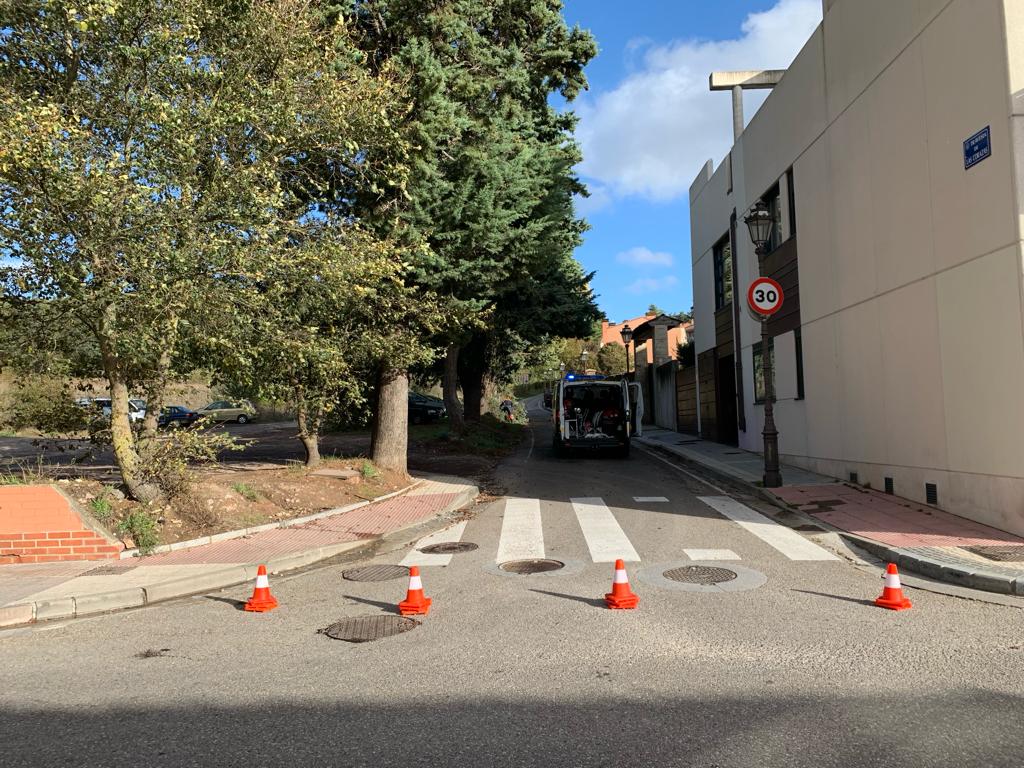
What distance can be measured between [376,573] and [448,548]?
1.35m

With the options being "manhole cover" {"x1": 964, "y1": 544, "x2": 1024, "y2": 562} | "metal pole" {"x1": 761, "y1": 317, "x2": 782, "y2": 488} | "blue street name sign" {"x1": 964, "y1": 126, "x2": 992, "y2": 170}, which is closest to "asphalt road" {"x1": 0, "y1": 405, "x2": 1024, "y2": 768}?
"manhole cover" {"x1": 964, "y1": 544, "x2": 1024, "y2": 562}

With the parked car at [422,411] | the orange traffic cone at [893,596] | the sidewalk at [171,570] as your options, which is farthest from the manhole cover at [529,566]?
the parked car at [422,411]

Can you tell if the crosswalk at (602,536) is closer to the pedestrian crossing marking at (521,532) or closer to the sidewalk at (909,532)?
the pedestrian crossing marking at (521,532)

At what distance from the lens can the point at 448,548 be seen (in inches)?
343

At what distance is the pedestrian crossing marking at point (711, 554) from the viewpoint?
7.76m

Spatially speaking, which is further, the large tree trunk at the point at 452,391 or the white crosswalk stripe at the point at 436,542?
the large tree trunk at the point at 452,391

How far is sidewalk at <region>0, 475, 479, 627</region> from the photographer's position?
6.32 meters

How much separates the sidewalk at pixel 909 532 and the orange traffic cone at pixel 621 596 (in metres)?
3.26

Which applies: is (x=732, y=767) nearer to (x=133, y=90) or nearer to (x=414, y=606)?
(x=414, y=606)

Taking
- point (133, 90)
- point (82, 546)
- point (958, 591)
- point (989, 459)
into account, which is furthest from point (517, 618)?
point (133, 90)

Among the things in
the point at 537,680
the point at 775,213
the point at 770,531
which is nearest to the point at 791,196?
the point at 775,213

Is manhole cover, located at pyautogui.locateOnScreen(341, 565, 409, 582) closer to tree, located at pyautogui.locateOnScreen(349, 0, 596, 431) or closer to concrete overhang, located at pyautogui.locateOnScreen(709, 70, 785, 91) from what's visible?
tree, located at pyautogui.locateOnScreen(349, 0, 596, 431)

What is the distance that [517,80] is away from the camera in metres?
14.2

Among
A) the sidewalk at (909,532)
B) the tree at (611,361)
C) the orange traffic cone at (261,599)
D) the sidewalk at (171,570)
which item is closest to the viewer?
the orange traffic cone at (261,599)
